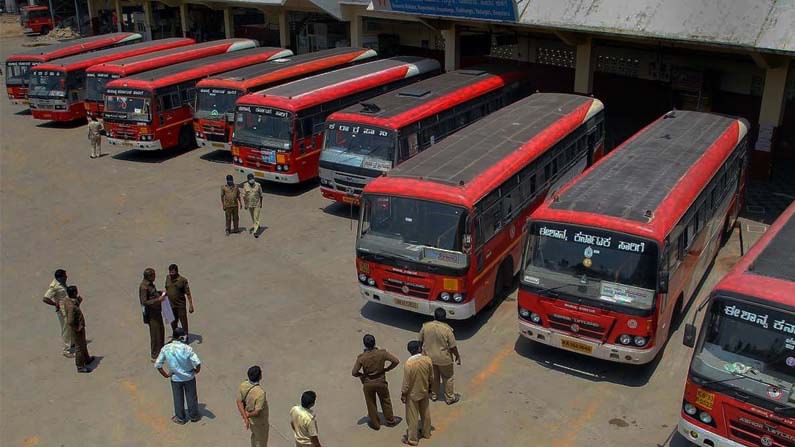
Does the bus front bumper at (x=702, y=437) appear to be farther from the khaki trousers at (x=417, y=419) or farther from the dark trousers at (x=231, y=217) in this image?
the dark trousers at (x=231, y=217)

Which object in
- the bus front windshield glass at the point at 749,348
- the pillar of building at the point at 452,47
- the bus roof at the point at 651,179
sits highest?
the pillar of building at the point at 452,47

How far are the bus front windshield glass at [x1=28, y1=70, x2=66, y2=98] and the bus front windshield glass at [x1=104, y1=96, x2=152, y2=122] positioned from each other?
5.63 metres

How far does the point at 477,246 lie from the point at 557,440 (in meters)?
3.38

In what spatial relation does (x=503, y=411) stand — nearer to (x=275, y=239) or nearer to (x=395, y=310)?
(x=395, y=310)

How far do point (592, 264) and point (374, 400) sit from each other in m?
3.58

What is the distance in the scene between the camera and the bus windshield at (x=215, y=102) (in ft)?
68.8

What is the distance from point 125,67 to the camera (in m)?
25.0

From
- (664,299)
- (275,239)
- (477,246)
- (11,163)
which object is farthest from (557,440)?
(11,163)

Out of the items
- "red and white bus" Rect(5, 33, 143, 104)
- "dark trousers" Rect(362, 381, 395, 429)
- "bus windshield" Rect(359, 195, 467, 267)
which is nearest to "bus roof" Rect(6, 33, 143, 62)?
"red and white bus" Rect(5, 33, 143, 104)

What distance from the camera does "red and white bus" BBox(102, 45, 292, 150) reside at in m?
22.1

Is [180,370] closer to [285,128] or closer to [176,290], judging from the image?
[176,290]

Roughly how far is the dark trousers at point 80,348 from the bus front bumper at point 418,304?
14.5 feet

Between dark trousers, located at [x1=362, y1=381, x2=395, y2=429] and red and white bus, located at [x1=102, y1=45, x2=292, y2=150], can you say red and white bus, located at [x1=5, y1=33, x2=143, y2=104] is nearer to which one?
red and white bus, located at [x1=102, y1=45, x2=292, y2=150]

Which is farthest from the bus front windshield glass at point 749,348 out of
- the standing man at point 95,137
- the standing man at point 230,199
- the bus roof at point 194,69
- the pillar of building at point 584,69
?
the standing man at point 95,137
